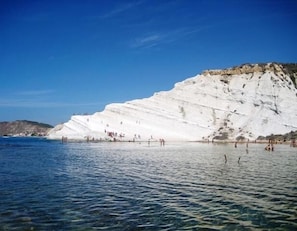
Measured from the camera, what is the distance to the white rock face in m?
87.5

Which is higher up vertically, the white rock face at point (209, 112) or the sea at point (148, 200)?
the white rock face at point (209, 112)

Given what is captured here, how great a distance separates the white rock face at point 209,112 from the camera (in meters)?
87.5

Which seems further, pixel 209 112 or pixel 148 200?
pixel 209 112

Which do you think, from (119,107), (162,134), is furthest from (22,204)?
(119,107)

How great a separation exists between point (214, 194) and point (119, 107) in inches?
2997

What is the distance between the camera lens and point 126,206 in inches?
682

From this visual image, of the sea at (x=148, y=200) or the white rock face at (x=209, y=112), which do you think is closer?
the sea at (x=148, y=200)

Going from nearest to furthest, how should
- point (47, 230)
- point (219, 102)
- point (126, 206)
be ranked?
1. point (47, 230)
2. point (126, 206)
3. point (219, 102)

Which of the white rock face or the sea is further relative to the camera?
the white rock face

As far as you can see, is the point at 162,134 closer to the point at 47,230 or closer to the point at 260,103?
the point at 260,103

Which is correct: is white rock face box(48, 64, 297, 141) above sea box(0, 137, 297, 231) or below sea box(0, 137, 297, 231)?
above

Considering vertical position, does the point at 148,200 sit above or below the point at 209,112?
below

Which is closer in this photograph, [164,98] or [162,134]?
[162,134]

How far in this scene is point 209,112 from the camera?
302ft
